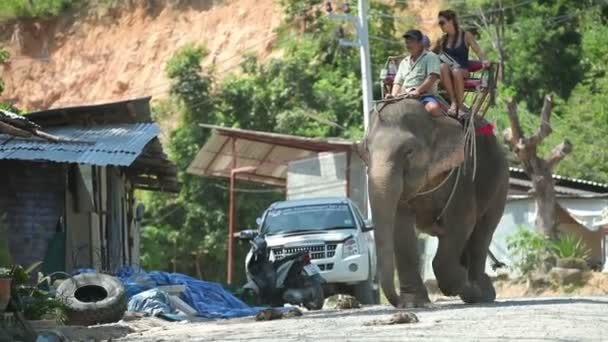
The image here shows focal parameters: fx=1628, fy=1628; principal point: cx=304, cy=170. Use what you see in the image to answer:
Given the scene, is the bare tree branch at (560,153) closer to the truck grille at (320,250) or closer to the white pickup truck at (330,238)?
the white pickup truck at (330,238)

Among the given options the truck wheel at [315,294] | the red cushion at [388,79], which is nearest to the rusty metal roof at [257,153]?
the truck wheel at [315,294]

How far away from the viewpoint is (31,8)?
66375 millimetres

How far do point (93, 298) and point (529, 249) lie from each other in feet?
59.1

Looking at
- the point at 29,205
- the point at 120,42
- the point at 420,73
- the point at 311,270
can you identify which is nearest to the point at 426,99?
the point at 420,73

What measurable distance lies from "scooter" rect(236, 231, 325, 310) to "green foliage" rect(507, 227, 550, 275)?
39.5 ft

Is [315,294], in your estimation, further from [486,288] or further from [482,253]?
[486,288]

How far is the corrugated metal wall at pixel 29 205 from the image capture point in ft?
74.6

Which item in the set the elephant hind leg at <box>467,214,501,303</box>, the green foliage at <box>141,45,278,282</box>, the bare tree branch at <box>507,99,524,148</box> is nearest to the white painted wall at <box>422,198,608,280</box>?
the bare tree branch at <box>507,99,524,148</box>

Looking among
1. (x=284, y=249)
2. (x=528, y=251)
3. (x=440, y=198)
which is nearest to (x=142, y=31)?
(x=528, y=251)

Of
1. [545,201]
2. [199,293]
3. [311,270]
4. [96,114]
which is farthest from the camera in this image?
[545,201]

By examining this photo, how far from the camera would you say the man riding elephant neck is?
18.5 m

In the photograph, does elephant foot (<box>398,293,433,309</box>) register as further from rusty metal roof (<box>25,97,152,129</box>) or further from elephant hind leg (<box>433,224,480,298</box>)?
rusty metal roof (<box>25,97,152,129</box>)

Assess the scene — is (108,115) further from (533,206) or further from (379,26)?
(379,26)

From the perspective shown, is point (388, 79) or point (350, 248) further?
point (350, 248)
